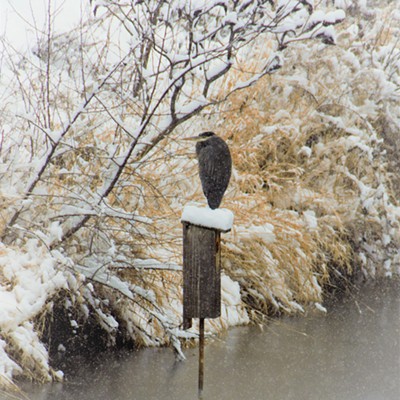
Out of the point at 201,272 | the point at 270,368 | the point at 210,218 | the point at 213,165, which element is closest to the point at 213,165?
the point at 213,165

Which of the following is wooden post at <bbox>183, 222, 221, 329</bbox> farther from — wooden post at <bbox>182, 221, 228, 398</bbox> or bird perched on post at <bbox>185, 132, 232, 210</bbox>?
bird perched on post at <bbox>185, 132, 232, 210</bbox>

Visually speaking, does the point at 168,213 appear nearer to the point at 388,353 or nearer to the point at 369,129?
the point at 388,353

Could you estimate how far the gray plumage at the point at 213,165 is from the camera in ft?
10.2

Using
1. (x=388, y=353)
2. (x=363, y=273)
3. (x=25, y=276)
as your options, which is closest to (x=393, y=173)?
(x=363, y=273)

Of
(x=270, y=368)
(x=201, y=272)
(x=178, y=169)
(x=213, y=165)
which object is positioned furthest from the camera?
(x=178, y=169)

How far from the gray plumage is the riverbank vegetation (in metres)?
0.47

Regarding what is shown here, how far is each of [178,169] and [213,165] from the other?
1.80 metres

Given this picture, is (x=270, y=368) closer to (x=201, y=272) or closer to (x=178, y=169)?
(x=201, y=272)

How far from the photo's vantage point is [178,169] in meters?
4.90

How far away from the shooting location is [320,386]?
399 centimetres

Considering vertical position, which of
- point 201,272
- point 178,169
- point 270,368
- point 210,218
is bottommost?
point 270,368

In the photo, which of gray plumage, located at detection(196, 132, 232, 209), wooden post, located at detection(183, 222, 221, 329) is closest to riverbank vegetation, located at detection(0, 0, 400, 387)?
gray plumage, located at detection(196, 132, 232, 209)

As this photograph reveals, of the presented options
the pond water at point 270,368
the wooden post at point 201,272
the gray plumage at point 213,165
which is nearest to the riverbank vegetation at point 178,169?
the pond water at point 270,368

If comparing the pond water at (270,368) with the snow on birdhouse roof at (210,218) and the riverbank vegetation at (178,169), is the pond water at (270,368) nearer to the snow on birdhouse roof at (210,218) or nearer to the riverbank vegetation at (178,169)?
the riverbank vegetation at (178,169)
